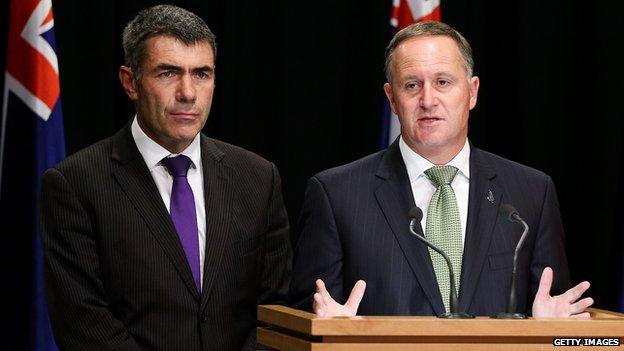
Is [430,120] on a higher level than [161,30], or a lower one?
lower

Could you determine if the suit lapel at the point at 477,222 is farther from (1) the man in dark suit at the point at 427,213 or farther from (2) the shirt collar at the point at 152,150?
(2) the shirt collar at the point at 152,150

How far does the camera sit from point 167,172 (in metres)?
3.25

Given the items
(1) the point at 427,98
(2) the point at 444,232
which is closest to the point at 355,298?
(2) the point at 444,232

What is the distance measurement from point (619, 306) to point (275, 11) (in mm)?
1900

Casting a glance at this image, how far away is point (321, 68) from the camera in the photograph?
452 cm

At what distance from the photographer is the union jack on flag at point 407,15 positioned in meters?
4.43

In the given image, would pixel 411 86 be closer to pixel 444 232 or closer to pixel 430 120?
pixel 430 120

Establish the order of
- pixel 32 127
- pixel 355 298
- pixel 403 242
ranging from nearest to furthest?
1. pixel 355 298
2. pixel 403 242
3. pixel 32 127

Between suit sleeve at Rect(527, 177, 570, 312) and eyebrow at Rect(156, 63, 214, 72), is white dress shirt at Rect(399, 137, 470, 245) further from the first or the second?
eyebrow at Rect(156, 63, 214, 72)

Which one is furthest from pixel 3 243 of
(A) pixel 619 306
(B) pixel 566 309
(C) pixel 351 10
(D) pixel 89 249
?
(A) pixel 619 306

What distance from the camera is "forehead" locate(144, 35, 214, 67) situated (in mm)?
3215

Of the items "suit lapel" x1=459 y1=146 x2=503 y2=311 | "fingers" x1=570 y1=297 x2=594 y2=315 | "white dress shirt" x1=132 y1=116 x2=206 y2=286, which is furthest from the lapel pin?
"white dress shirt" x1=132 y1=116 x2=206 y2=286

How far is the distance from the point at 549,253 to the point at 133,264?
1.15m

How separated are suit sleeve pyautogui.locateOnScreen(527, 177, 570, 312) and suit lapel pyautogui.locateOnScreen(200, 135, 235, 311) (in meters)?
0.90
